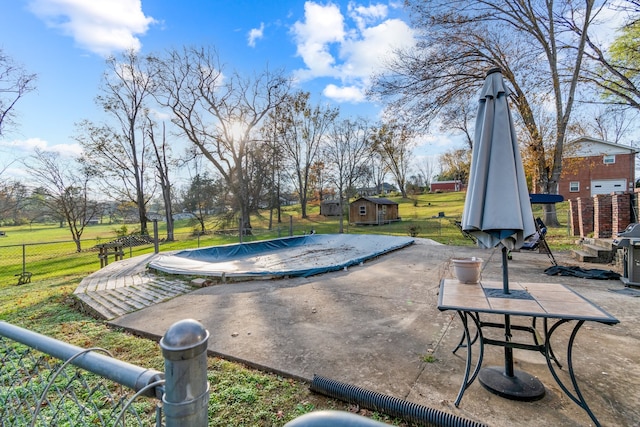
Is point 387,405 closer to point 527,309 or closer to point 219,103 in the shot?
point 527,309

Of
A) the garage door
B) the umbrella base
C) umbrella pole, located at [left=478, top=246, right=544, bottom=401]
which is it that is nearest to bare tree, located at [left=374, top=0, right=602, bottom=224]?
umbrella pole, located at [left=478, top=246, right=544, bottom=401]

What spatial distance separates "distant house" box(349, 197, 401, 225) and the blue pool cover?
12190 millimetres

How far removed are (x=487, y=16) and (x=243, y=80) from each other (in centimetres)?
1530

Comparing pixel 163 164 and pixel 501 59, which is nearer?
pixel 501 59

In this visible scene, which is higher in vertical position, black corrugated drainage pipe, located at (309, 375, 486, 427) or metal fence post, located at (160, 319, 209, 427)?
metal fence post, located at (160, 319, 209, 427)

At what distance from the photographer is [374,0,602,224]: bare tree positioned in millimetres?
12133

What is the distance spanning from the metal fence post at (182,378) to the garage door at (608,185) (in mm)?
33637

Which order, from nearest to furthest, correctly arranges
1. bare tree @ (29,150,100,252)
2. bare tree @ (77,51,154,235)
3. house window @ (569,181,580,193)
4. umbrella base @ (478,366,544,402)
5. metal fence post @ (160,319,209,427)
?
metal fence post @ (160,319,209,427)
umbrella base @ (478,366,544,402)
bare tree @ (29,150,100,252)
bare tree @ (77,51,154,235)
house window @ (569,181,580,193)

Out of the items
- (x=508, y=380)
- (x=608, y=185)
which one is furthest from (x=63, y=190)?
(x=608, y=185)

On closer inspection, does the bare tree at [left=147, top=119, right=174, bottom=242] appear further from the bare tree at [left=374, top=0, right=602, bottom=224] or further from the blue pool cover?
the bare tree at [left=374, top=0, right=602, bottom=224]

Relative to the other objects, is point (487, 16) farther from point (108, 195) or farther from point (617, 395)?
point (108, 195)

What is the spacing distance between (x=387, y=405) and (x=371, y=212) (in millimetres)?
22938

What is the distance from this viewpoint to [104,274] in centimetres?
679

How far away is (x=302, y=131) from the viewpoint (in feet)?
97.3
